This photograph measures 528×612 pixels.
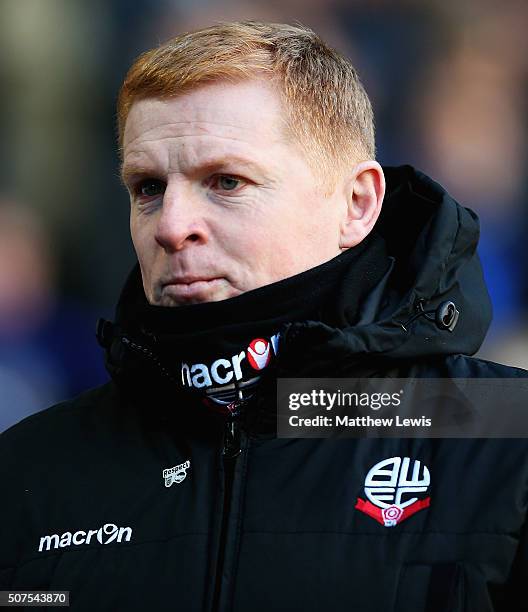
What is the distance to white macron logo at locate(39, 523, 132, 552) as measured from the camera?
2.04m

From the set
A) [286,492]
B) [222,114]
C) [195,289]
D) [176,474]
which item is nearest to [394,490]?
[286,492]

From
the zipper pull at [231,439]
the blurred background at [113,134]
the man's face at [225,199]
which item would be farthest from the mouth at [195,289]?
the blurred background at [113,134]

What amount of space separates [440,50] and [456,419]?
10.2ft

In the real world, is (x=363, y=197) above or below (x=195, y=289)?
above

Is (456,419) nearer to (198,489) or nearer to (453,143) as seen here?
(198,489)

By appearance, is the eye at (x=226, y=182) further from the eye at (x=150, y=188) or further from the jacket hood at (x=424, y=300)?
the jacket hood at (x=424, y=300)

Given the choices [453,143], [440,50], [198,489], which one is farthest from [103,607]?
[440,50]

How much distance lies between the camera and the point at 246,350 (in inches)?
83.0

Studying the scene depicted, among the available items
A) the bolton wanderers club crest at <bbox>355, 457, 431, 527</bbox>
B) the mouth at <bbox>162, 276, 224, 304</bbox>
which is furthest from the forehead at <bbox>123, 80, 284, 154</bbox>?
the bolton wanderers club crest at <bbox>355, 457, 431, 527</bbox>

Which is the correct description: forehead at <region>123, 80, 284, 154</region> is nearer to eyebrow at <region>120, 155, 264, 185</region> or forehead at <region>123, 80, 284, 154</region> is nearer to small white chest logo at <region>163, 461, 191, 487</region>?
eyebrow at <region>120, 155, 264, 185</region>

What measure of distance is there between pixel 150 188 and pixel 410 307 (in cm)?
63

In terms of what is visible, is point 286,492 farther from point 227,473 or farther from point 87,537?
point 87,537

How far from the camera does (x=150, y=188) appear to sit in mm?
2277

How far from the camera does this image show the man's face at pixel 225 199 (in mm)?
2141
